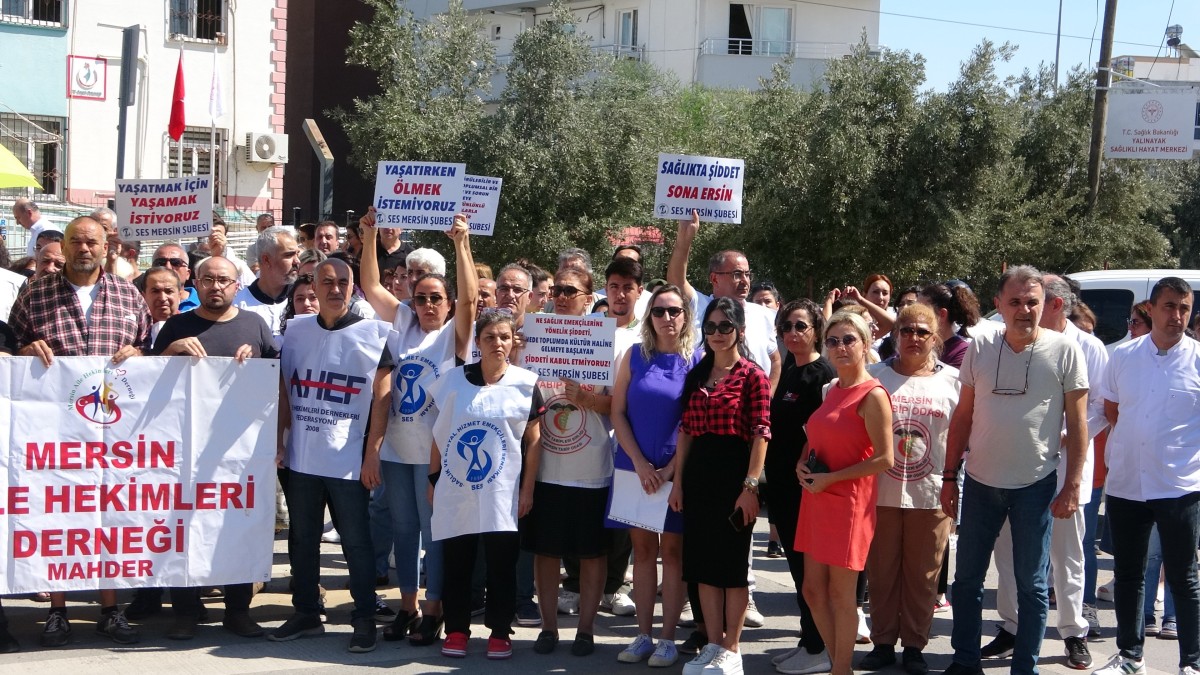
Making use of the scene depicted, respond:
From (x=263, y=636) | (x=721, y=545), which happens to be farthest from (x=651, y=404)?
(x=263, y=636)

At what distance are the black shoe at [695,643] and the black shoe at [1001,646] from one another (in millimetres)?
1586

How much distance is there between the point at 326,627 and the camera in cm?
709

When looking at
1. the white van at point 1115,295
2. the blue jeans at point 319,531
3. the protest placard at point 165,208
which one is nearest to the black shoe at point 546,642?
the blue jeans at point 319,531

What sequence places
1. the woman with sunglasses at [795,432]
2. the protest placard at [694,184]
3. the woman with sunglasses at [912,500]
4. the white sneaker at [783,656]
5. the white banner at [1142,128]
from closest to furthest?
the woman with sunglasses at [912,500], the woman with sunglasses at [795,432], the white sneaker at [783,656], the protest placard at [694,184], the white banner at [1142,128]

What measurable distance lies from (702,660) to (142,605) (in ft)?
10.7

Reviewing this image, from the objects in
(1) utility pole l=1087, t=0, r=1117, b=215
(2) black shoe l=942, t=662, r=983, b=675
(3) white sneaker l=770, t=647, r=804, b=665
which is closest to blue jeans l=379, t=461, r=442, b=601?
(3) white sneaker l=770, t=647, r=804, b=665

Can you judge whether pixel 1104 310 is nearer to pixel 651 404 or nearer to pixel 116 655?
pixel 651 404

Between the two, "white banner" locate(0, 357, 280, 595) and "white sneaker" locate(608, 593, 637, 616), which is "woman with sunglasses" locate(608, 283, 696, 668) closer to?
"white sneaker" locate(608, 593, 637, 616)

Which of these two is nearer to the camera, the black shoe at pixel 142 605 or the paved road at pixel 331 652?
the paved road at pixel 331 652

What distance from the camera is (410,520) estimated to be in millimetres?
6871

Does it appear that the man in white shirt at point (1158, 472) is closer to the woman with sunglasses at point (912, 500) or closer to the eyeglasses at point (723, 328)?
the woman with sunglasses at point (912, 500)

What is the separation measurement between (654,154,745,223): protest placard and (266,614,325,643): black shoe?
11.4 feet

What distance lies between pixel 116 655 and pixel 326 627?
1181mm

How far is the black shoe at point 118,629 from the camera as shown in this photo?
6.50 meters
